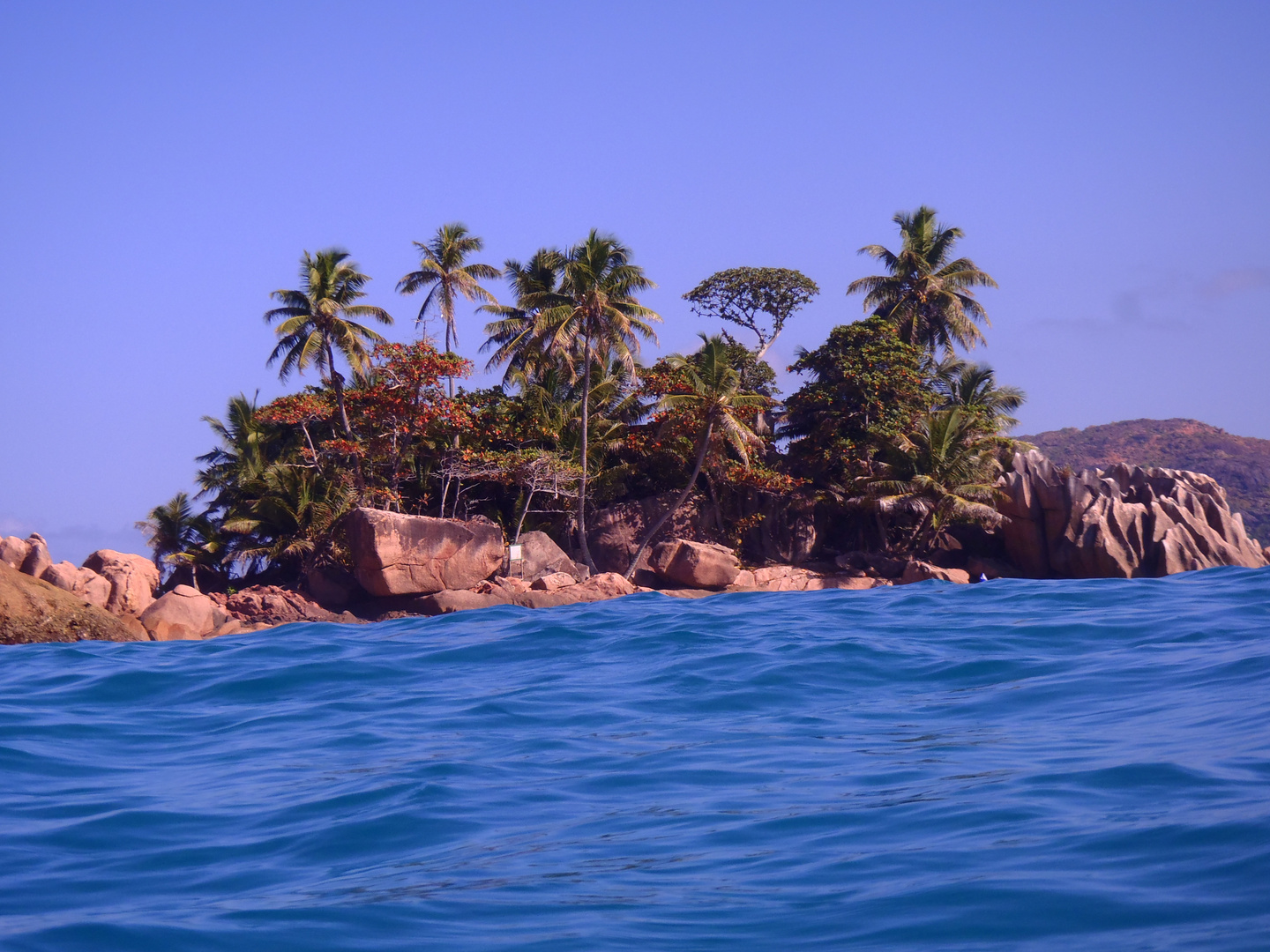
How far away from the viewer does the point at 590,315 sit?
29688 millimetres

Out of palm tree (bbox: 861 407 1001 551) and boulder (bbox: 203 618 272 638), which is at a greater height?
palm tree (bbox: 861 407 1001 551)

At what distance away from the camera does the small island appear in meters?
27.0

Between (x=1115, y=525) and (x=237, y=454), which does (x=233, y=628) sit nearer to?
(x=237, y=454)

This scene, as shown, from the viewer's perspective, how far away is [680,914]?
296 cm

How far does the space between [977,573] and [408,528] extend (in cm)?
1663

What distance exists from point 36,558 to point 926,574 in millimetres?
21759

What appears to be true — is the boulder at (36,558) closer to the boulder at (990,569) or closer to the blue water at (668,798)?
the blue water at (668,798)

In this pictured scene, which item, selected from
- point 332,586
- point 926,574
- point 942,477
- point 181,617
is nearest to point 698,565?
point 926,574

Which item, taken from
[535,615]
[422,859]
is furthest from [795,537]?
[422,859]

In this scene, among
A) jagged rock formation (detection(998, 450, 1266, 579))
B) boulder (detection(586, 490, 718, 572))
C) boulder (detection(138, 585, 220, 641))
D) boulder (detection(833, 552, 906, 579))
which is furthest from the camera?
boulder (detection(586, 490, 718, 572))

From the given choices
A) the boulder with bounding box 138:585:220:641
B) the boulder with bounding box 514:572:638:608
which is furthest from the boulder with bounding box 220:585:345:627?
the boulder with bounding box 514:572:638:608

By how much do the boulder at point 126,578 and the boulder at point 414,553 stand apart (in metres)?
4.51

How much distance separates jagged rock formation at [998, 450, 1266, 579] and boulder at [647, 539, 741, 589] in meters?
8.97

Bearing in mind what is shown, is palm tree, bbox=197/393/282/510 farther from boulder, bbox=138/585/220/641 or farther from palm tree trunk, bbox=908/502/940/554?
palm tree trunk, bbox=908/502/940/554
